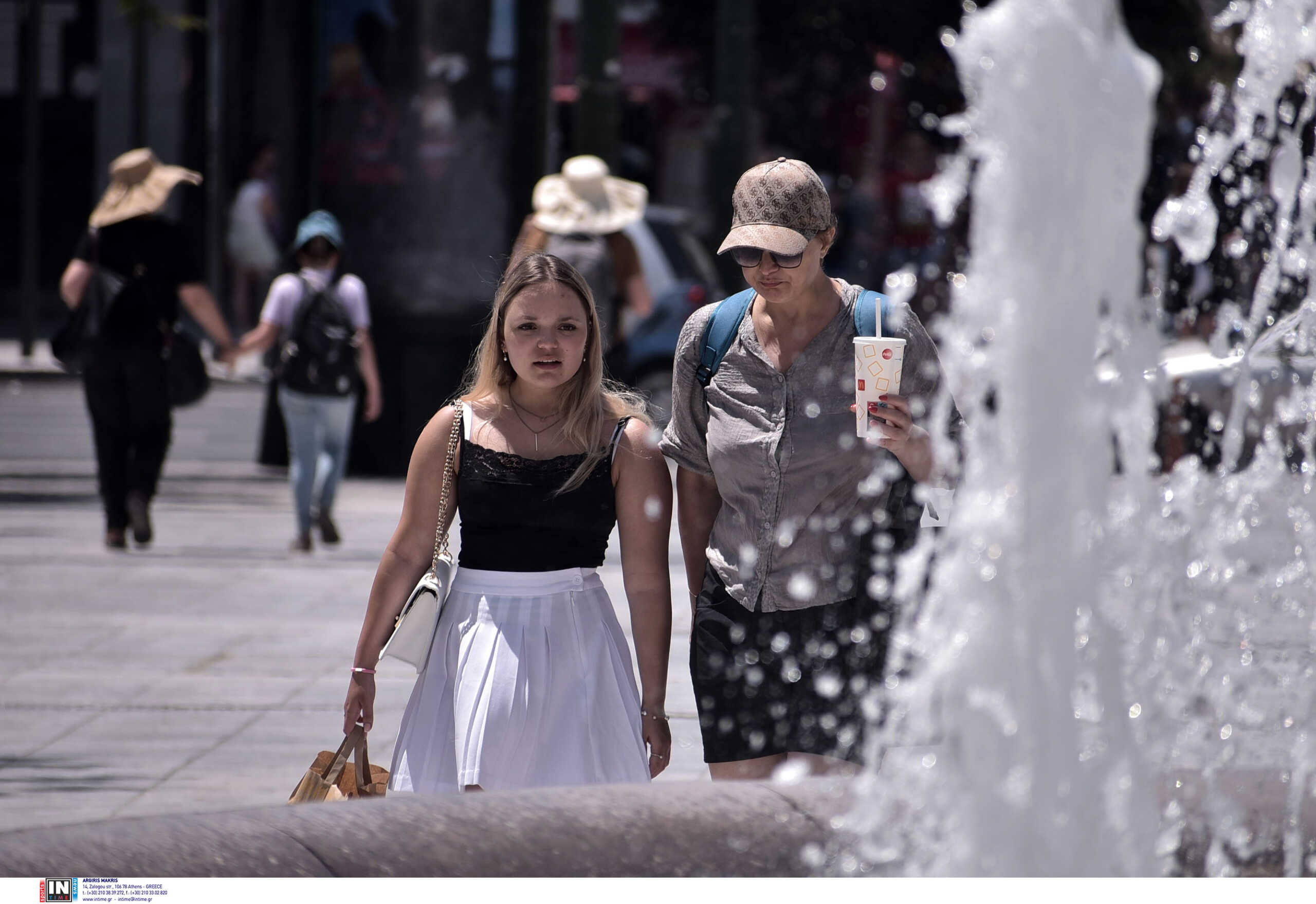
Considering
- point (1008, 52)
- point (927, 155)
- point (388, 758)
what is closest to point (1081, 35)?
point (1008, 52)

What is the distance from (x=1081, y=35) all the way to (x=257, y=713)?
13.5 feet

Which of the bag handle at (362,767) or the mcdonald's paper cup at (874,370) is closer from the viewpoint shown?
the mcdonald's paper cup at (874,370)

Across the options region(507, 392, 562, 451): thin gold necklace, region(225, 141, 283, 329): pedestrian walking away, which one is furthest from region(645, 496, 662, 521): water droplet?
region(225, 141, 283, 329): pedestrian walking away

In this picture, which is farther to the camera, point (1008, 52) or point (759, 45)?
point (759, 45)

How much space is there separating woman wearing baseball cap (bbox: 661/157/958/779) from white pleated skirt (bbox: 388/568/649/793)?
22 cm

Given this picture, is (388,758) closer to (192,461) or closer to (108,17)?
(192,461)

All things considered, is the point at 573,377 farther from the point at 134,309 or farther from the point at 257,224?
the point at 257,224

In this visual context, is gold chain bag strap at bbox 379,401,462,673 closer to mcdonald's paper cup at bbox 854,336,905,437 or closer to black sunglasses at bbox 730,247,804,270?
black sunglasses at bbox 730,247,804,270

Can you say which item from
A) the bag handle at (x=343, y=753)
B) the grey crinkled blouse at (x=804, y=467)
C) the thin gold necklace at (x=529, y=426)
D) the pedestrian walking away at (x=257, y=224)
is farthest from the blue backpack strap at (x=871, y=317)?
the pedestrian walking away at (x=257, y=224)

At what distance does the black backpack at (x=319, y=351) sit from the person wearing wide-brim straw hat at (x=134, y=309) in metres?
0.30

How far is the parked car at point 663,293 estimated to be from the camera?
46.8 ft

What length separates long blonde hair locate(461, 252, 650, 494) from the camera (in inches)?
159

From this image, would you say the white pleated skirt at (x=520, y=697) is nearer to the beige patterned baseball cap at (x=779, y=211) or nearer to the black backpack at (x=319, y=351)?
→ the beige patterned baseball cap at (x=779, y=211)

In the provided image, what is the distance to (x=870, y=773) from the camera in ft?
10.4
